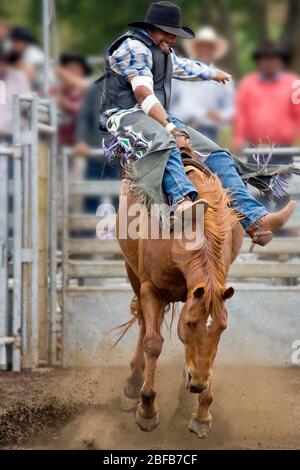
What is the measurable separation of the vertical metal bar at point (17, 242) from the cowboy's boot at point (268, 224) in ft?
6.69

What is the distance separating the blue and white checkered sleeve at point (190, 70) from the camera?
7.40 metres

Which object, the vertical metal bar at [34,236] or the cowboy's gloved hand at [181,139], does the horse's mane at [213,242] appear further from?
the vertical metal bar at [34,236]

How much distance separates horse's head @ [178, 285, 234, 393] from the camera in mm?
5785

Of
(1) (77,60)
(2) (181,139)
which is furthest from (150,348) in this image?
(1) (77,60)

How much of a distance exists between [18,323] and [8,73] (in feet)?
9.73

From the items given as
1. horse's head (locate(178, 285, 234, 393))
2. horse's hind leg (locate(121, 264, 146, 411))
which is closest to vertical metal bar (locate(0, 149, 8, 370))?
horse's hind leg (locate(121, 264, 146, 411))

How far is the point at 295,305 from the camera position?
824 centimetres

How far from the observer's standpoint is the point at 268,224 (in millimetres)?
6477

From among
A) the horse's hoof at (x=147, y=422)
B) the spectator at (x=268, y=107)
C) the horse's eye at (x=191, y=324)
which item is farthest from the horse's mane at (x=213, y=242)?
the spectator at (x=268, y=107)

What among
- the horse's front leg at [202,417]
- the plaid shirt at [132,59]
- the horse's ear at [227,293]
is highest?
the plaid shirt at [132,59]

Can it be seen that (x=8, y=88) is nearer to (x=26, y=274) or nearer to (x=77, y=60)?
(x=77, y=60)

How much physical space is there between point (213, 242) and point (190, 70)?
5.69 ft

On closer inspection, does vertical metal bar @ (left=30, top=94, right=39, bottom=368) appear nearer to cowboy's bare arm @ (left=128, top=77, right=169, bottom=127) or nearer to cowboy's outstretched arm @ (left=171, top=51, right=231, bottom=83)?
cowboy's outstretched arm @ (left=171, top=51, right=231, bottom=83)
